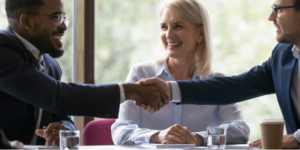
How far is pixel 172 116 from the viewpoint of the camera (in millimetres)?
2393

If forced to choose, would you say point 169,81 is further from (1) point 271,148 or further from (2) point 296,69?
(1) point 271,148

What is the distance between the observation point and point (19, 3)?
6.96ft

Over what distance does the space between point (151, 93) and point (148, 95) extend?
30 millimetres

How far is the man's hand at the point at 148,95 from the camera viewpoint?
2125mm

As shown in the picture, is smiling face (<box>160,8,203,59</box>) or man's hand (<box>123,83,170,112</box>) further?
smiling face (<box>160,8,203,59</box>)

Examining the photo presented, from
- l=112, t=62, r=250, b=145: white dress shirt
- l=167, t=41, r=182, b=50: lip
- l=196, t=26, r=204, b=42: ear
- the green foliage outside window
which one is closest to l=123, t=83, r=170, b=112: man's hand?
l=112, t=62, r=250, b=145: white dress shirt

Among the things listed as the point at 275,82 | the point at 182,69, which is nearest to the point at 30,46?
the point at 182,69

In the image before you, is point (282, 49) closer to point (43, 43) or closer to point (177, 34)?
point (177, 34)

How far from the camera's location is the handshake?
2.18 m

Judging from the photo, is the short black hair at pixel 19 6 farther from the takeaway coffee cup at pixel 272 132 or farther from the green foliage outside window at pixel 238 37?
the green foliage outside window at pixel 238 37

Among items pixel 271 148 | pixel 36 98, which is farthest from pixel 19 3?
pixel 271 148

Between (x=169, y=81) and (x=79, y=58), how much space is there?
124cm

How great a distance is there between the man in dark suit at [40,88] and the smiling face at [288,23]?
2.80ft

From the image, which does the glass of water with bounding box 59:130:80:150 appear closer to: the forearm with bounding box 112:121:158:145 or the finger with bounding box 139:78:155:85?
the forearm with bounding box 112:121:158:145
